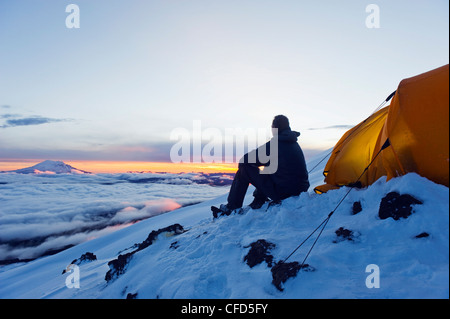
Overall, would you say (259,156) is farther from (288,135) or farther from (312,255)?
(312,255)

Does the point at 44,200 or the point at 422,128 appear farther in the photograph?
the point at 44,200

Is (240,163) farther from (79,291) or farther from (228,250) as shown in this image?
(79,291)

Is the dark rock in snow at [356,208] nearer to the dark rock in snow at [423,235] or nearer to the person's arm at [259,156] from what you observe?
the dark rock in snow at [423,235]

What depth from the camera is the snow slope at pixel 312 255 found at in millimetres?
1899

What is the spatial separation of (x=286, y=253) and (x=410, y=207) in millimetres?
1332

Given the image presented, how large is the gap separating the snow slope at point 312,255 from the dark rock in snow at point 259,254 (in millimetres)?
49

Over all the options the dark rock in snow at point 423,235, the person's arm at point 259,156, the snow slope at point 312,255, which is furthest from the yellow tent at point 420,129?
the person's arm at point 259,156

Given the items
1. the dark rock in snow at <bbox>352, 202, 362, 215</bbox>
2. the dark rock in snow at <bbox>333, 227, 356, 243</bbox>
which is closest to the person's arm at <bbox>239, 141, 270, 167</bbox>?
the dark rock in snow at <bbox>352, 202, 362, 215</bbox>

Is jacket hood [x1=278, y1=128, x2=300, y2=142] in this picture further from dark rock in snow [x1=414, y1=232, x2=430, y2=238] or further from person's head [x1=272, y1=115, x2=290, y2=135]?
dark rock in snow [x1=414, y1=232, x2=430, y2=238]

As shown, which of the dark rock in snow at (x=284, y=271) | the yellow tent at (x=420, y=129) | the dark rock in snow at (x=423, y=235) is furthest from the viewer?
the yellow tent at (x=420, y=129)

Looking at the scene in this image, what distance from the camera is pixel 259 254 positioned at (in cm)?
275

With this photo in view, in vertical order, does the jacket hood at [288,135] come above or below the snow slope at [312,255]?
above
